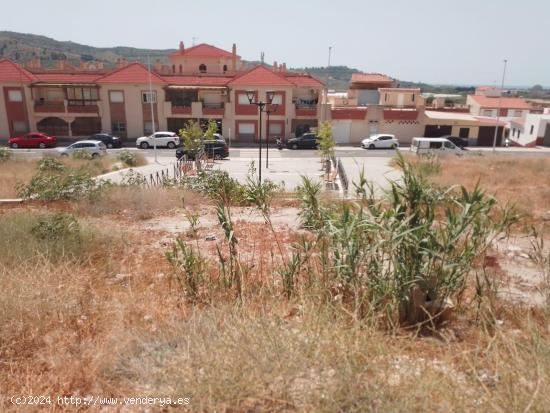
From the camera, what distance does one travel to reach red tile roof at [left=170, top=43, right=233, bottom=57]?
4925cm

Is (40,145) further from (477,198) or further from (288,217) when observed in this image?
(477,198)

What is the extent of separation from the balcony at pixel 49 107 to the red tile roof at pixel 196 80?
10.1 m

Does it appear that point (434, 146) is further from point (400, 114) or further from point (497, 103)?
point (497, 103)

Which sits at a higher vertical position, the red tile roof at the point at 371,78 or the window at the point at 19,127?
the red tile roof at the point at 371,78

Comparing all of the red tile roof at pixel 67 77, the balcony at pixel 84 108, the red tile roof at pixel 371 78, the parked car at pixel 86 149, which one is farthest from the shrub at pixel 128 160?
the red tile roof at pixel 371 78

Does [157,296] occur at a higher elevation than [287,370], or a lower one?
lower

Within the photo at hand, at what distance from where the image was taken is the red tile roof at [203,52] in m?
49.2

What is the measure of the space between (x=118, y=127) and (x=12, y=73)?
35.1 feet

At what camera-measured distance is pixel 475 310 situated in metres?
4.94

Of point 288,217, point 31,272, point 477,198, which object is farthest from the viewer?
point 288,217

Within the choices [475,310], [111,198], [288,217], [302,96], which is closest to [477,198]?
[475,310]

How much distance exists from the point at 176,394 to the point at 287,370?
95cm

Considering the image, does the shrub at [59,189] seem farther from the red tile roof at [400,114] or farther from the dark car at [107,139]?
the red tile roof at [400,114]

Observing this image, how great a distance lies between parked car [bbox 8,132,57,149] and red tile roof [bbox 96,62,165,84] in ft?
24.1
